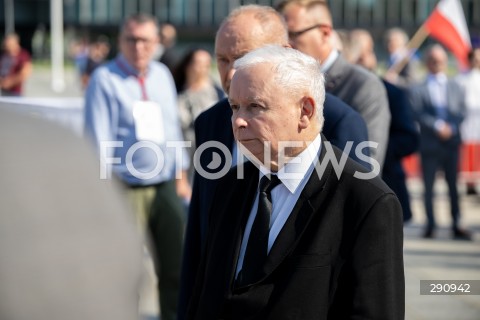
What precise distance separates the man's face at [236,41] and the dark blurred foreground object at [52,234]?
98.5 inches

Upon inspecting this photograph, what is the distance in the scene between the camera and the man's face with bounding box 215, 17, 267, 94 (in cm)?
357

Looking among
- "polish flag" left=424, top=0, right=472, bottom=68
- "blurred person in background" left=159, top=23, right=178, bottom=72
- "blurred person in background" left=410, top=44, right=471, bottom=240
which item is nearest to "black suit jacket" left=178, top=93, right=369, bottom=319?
"blurred person in background" left=159, top=23, right=178, bottom=72

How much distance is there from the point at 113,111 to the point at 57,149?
454cm

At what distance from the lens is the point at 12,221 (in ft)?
3.37

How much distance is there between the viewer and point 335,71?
14.0 feet

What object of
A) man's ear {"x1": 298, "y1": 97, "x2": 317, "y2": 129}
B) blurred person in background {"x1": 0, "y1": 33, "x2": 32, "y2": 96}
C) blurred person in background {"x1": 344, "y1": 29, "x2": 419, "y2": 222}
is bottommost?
blurred person in background {"x1": 0, "y1": 33, "x2": 32, "y2": 96}

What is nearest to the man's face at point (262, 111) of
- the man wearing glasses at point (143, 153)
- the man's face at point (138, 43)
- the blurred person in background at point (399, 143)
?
the blurred person in background at point (399, 143)

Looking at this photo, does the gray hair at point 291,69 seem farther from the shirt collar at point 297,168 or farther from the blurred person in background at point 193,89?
the blurred person in background at point 193,89

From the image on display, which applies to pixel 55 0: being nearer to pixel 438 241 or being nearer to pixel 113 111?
pixel 438 241

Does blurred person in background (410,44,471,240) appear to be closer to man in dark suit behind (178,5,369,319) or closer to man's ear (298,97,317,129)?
man in dark suit behind (178,5,369,319)

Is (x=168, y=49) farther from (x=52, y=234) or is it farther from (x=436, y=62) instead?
(x=52, y=234)

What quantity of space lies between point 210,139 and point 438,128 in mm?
6402

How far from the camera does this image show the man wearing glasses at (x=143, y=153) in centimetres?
548

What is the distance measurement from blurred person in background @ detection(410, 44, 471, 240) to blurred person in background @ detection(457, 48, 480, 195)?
34cm
